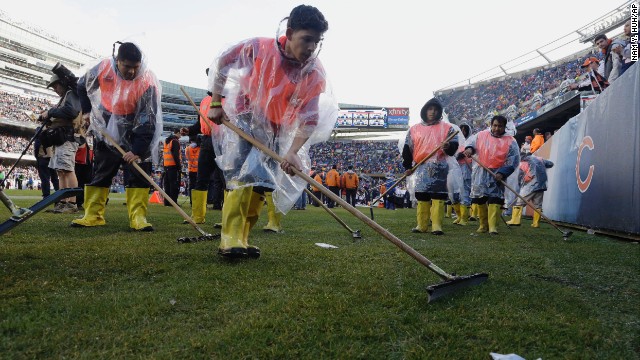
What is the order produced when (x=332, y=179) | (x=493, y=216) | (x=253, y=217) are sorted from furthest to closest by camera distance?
(x=332, y=179) → (x=493, y=216) → (x=253, y=217)

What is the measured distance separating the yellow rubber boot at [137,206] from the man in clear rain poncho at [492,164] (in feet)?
16.4

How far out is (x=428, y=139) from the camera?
674cm

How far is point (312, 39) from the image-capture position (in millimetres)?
3049

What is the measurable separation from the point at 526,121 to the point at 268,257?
65.2ft

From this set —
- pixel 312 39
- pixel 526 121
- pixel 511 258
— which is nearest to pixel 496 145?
pixel 511 258

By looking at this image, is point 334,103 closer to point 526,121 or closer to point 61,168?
point 61,168

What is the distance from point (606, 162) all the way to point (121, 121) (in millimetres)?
6455

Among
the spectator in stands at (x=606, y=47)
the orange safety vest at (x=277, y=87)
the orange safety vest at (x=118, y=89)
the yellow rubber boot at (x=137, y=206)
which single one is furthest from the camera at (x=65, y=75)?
the spectator in stands at (x=606, y=47)

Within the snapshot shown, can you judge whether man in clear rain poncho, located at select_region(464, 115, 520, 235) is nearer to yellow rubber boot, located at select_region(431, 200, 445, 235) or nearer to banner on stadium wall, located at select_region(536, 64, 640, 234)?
yellow rubber boot, located at select_region(431, 200, 445, 235)

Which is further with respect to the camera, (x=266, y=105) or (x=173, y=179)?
(x=173, y=179)

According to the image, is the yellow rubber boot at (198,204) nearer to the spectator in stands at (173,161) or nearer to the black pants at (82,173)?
the black pants at (82,173)

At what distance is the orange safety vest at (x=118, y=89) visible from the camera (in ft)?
15.6

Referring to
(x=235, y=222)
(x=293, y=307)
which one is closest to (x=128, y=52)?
(x=235, y=222)

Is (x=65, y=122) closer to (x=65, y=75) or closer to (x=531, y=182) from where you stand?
(x=65, y=75)
